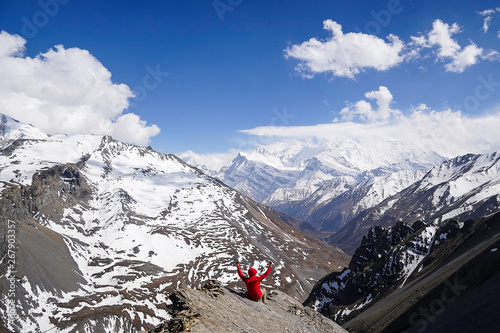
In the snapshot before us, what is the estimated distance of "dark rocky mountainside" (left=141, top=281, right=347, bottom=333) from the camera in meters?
17.0

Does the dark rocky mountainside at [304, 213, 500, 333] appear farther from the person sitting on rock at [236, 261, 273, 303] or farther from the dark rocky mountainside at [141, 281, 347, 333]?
the person sitting on rock at [236, 261, 273, 303]

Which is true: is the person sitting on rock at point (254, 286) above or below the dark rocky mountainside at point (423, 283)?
above

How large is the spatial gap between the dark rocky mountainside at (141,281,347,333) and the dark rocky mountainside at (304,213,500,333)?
1990 centimetres

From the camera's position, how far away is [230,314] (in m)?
20.8

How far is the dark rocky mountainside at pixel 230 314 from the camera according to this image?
16984 millimetres

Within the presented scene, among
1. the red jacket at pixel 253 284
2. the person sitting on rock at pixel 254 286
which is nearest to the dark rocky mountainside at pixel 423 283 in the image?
the person sitting on rock at pixel 254 286

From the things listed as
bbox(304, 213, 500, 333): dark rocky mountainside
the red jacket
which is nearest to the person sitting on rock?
the red jacket

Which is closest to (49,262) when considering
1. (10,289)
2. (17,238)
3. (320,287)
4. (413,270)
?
(17,238)

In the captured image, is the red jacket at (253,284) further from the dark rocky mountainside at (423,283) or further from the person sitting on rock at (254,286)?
the dark rocky mountainside at (423,283)

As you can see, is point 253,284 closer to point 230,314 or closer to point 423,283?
point 230,314

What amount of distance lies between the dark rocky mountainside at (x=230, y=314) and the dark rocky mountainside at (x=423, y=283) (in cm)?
1990

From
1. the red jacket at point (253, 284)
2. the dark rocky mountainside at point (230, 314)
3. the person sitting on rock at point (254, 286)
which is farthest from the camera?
the person sitting on rock at point (254, 286)

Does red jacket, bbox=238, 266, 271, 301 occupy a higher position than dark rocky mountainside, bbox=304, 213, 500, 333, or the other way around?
red jacket, bbox=238, 266, 271, 301

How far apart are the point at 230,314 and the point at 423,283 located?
212 feet
